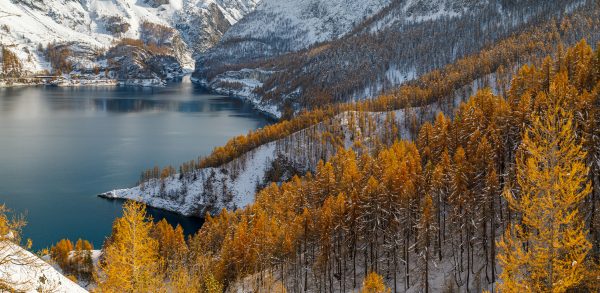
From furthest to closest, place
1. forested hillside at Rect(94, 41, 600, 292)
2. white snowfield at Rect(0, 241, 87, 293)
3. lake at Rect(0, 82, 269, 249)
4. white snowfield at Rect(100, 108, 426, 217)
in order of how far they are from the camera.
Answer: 1. white snowfield at Rect(100, 108, 426, 217)
2. lake at Rect(0, 82, 269, 249)
3. forested hillside at Rect(94, 41, 600, 292)
4. white snowfield at Rect(0, 241, 87, 293)

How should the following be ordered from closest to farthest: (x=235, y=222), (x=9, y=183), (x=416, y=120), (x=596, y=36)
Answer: (x=235, y=222), (x=9, y=183), (x=416, y=120), (x=596, y=36)

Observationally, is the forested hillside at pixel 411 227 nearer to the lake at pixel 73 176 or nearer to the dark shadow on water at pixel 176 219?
the dark shadow on water at pixel 176 219

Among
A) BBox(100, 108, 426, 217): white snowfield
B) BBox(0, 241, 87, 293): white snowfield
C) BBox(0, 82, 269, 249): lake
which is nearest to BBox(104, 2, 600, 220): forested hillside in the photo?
BBox(100, 108, 426, 217): white snowfield

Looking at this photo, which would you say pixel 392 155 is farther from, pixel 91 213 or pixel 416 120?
pixel 416 120

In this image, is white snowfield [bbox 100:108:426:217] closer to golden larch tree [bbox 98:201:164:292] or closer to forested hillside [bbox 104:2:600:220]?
forested hillside [bbox 104:2:600:220]

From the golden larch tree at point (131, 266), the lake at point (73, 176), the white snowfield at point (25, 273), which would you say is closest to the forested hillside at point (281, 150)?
the lake at point (73, 176)

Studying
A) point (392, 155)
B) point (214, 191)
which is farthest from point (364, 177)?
point (214, 191)

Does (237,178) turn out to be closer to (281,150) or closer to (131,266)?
(281,150)

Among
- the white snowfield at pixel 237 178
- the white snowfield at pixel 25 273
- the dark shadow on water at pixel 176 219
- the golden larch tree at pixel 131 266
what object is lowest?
the dark shadow on water at pixel 176 219

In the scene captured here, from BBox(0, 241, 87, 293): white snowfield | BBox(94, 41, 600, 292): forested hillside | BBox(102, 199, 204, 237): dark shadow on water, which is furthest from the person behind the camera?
BBox(102, 199, 204, 237): dark shadow on water
